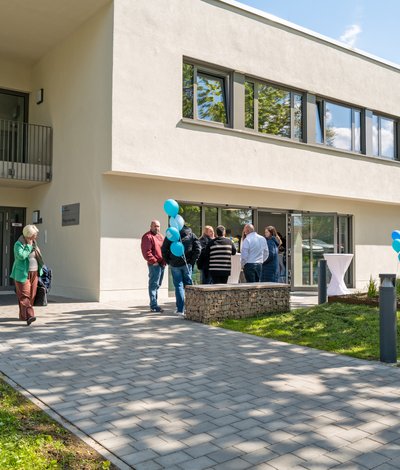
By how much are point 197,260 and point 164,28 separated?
19.7 ft

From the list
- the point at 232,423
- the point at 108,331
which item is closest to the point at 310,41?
the point at 108,331

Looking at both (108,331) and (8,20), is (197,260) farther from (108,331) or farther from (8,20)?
(8,20)

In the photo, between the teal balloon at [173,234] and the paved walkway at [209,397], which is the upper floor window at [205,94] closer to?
the teal balloon at [173,234]

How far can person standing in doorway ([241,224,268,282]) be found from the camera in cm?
1067

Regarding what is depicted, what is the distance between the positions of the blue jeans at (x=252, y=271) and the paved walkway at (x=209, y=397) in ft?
10.2

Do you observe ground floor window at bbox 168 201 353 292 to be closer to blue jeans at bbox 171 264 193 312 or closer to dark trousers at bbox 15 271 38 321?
blue jeans at bbox 171 264 193 312

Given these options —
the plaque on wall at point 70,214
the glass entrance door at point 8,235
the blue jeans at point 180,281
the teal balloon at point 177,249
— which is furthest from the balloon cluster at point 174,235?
the glass entrance door at point 8,235

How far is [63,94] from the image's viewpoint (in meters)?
13.8

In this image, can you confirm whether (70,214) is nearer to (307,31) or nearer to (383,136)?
(307,31)

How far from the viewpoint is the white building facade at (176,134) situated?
11867mm

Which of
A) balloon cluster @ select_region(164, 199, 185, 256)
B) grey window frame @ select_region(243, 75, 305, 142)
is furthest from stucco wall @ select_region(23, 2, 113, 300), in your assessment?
grey window frame @ select_region(243, 75, 305, 142)

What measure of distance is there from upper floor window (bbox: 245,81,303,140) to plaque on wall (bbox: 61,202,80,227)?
5.34 meters

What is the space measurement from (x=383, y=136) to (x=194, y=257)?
11.8 m

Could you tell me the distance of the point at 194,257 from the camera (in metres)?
9.75
